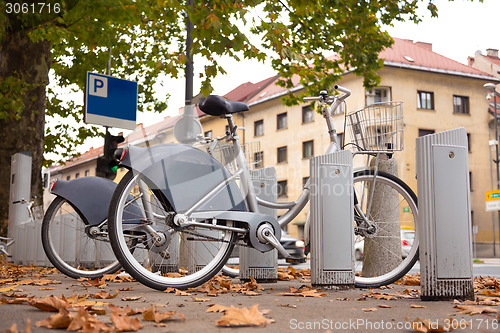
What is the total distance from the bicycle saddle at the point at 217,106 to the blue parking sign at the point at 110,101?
3542mm

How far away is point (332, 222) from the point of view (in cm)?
474

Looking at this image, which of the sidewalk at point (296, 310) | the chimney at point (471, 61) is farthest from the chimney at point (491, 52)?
the sidewalk at point (296, 310)

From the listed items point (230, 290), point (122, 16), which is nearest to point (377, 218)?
point (230, 290)

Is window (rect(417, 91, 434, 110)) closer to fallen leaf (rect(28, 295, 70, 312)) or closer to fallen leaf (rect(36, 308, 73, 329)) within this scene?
fallen leaf (rect(28, 295, 70, 312))

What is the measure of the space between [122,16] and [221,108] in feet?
17.1

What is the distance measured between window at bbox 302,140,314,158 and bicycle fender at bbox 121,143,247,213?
34878 mm

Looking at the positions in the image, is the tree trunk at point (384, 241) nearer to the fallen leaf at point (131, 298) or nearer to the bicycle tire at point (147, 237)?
the bicycle tire at point (147, 237)

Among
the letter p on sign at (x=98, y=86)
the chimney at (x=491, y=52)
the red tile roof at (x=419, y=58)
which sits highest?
the chimney at (x=491, y=52)

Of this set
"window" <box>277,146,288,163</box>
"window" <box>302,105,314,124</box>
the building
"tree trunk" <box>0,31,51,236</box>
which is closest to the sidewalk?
"tree trunk" <box>0,31,51,236</box>

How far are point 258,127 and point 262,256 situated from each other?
38.5 m

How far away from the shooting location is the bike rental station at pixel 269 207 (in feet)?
13.2

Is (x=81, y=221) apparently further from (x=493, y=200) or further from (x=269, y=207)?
(x=493, y=200)

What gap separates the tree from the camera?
A: 707cm

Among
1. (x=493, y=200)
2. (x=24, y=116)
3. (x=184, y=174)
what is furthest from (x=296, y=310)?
(x=493, y=200)
